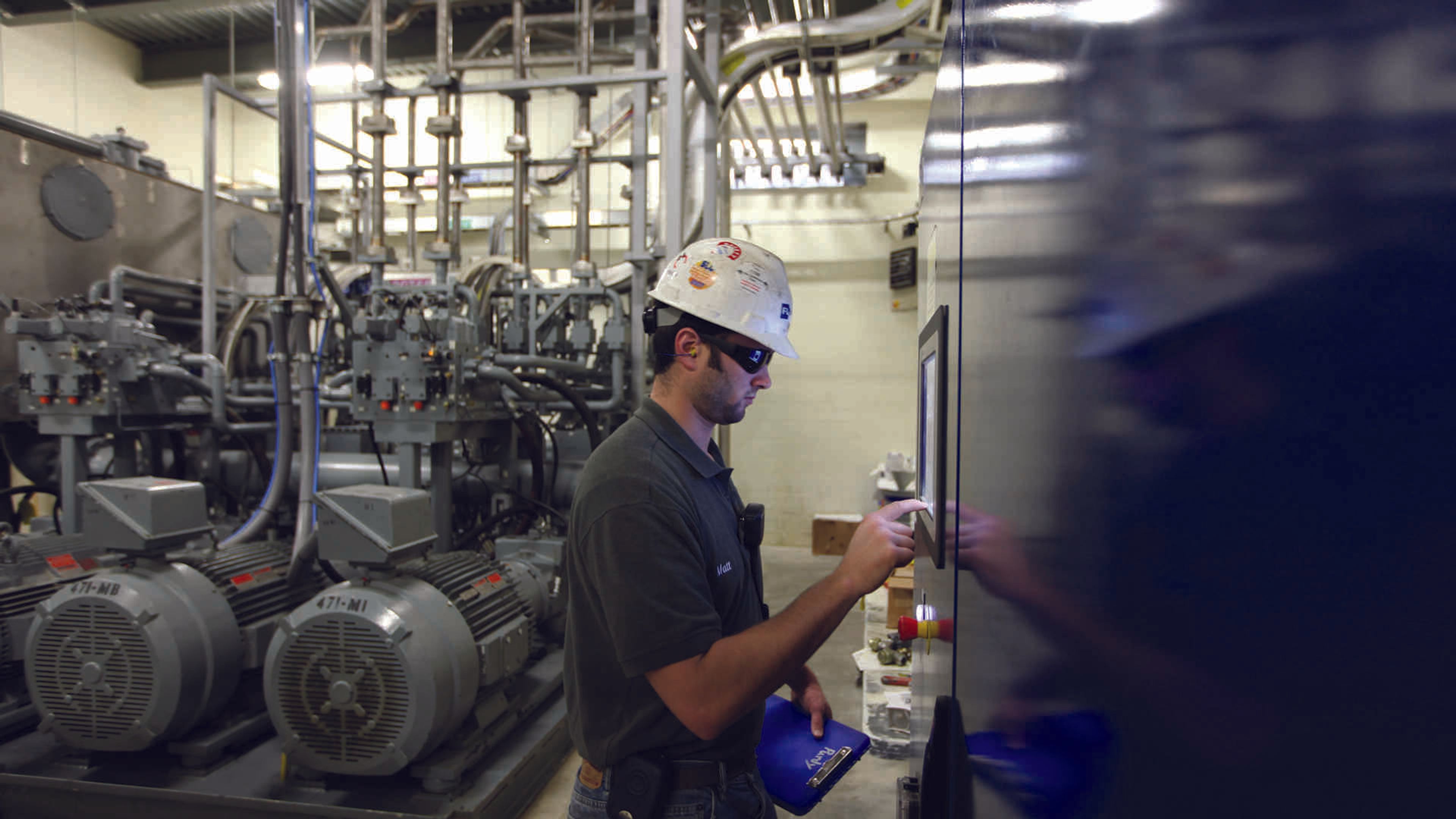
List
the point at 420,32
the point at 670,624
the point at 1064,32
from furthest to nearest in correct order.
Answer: the point at 420,32, the point at 670,624, the point at 1064,32

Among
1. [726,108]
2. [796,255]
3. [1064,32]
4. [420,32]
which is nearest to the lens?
[1064,32]

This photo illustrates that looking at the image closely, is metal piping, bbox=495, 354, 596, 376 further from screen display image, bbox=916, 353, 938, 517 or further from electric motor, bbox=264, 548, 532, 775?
screen display image, bbox=916, 353, 938, 517

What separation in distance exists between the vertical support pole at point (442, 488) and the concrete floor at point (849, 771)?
1.12m

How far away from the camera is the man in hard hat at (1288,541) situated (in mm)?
166

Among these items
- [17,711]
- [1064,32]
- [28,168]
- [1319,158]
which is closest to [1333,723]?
[1319,158]

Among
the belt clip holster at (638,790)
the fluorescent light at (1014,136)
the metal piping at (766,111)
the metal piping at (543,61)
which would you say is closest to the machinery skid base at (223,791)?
the belt clip holster at (638,790)

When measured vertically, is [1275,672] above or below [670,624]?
above

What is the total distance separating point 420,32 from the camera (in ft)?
19.8

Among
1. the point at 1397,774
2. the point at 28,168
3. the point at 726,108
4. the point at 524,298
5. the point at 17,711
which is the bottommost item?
the point at 17,711

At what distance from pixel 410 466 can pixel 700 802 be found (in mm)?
2494

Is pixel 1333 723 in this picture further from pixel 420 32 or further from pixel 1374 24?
pixel 420 32

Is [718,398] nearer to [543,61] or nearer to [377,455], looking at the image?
[377,455]

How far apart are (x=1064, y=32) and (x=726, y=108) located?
4392mm

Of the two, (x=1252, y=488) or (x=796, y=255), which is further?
(x=796, y=255)
